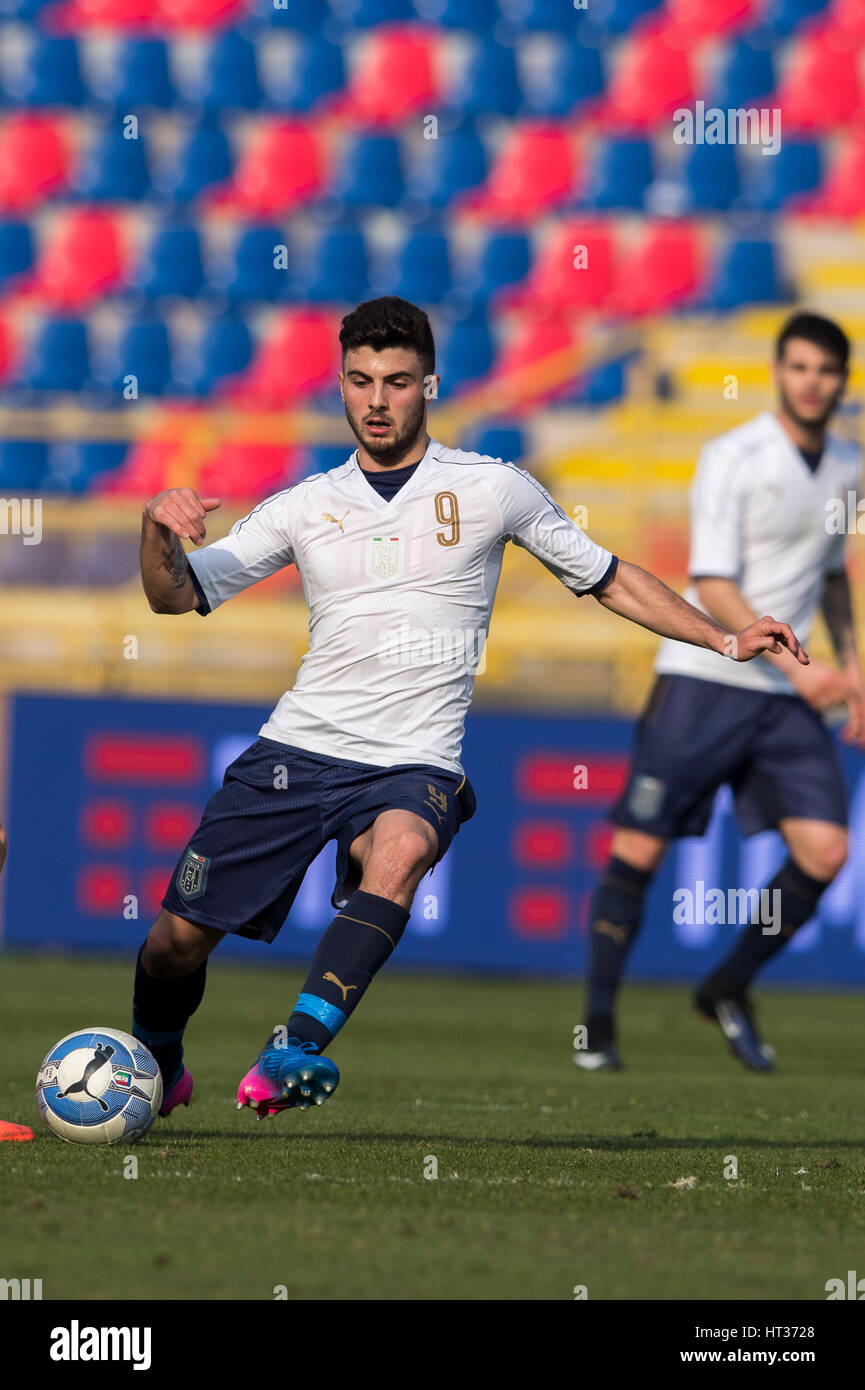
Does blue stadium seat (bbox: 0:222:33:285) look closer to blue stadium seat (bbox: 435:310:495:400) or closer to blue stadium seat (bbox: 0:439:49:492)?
blue stadium seat (bbox: 0:439:49:492)

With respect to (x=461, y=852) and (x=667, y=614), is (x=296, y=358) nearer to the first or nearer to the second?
(x=461, y=852)

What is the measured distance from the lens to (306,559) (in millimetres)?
4227

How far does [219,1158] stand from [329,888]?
17.8ft

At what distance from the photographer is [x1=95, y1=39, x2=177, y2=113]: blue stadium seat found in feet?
47.2

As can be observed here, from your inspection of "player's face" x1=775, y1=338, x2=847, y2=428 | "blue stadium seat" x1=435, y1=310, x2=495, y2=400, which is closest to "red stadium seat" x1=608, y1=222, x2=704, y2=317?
"blue stadium seat" x1=435, y1=310, x2=495, y2=400

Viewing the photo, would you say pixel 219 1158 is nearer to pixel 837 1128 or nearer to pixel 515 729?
pixel 837 1128

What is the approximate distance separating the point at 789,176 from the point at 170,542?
430 inches

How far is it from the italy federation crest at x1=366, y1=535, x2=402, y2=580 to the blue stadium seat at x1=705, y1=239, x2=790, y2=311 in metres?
10.1

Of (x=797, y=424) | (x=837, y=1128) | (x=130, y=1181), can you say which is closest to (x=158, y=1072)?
(x=130, y=1181)

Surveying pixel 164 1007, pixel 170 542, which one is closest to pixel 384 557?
pixel 170 542

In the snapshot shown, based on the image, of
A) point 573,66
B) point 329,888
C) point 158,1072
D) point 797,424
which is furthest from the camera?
point 573,66

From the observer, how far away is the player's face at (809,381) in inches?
248

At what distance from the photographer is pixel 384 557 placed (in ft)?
13.6

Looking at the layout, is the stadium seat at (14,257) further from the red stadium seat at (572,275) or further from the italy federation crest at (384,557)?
the italy federation crest at (384,557)
